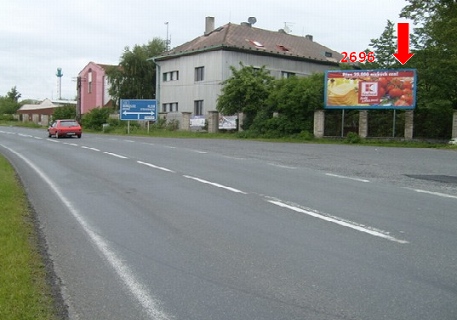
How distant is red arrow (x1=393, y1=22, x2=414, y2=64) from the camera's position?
128 feet

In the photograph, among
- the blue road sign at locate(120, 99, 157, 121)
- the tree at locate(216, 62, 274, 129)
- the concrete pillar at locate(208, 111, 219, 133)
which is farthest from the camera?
the blue road sign at locate(120, 99, 157, 121)

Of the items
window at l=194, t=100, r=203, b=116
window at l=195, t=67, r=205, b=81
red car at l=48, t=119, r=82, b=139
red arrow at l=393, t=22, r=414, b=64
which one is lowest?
red car at l=48, t=119, r=82, b=139

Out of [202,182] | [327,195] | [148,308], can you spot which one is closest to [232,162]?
[202,182]

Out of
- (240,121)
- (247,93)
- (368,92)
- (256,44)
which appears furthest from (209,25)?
(368,92)

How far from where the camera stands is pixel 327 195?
37.2 feet

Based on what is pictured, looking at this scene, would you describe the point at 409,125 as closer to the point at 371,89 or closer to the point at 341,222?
the point at 371,89

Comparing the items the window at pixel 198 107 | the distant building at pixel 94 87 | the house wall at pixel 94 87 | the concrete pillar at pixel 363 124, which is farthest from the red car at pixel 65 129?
the house wall at pixel 94 87

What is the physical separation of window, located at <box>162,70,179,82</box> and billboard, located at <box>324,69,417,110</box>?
24.5 metres

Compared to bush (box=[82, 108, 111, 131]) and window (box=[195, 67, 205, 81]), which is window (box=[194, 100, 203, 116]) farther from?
bush (box=[82, 108, 111, 131])

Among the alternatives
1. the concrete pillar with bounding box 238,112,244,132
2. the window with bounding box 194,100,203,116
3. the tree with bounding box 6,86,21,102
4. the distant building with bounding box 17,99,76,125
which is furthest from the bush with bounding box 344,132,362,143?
the tree with bounding box 6,86,21,102

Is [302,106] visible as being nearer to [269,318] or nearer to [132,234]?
[132,234]

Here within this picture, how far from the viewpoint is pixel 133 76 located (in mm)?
68562

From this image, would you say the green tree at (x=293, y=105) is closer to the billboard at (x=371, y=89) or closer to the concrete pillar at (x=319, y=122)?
the concrete pillar at (x=319, y=122)

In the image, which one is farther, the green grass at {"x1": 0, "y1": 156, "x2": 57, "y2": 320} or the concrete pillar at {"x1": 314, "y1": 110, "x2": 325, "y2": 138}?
the concrete pillar at {"x1": 314, "y1": 110, "x2": 325, "y2": 138}
